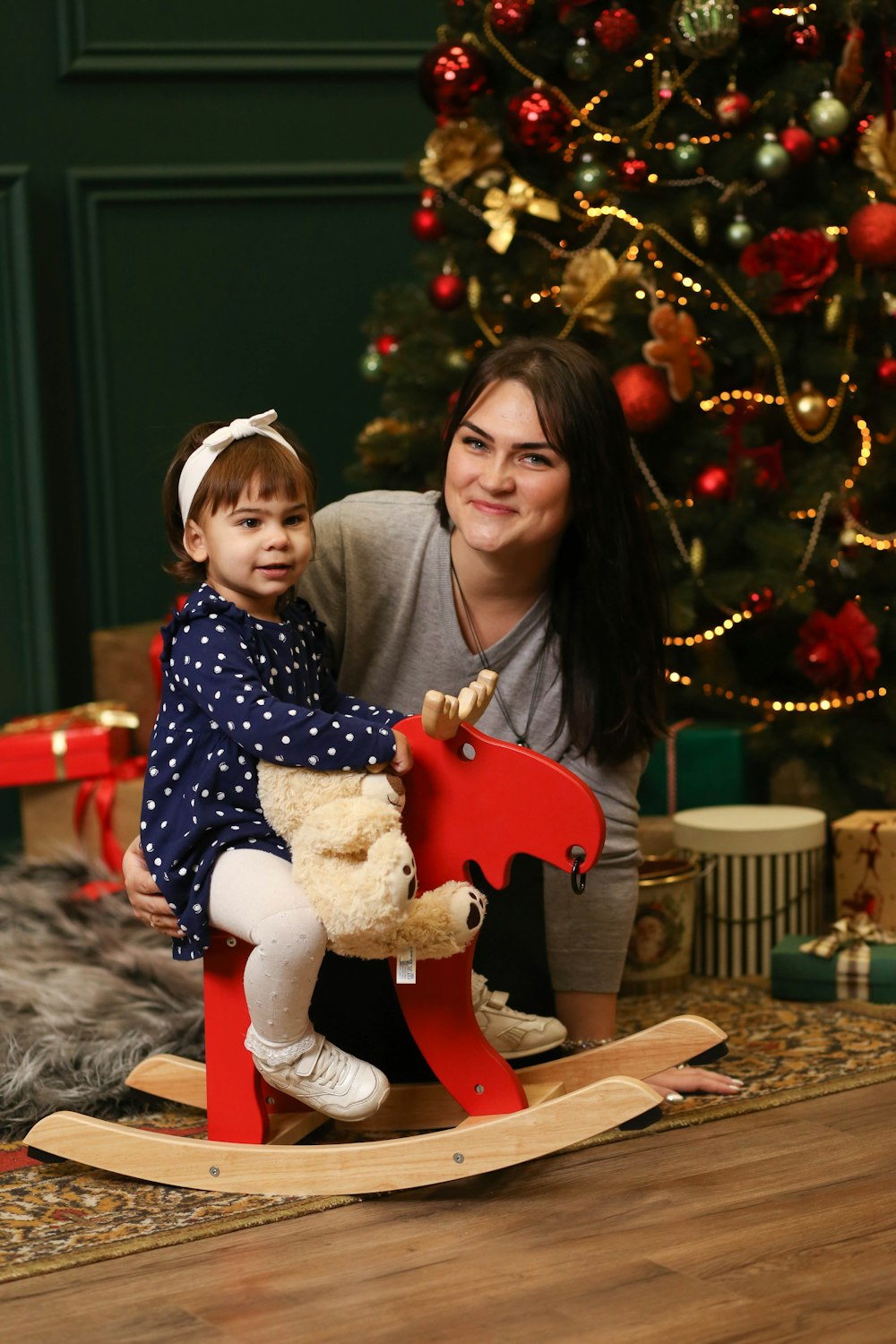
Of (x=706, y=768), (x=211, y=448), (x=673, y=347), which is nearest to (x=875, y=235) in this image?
(x=673, y=347)

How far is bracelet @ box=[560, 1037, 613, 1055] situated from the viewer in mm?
1847

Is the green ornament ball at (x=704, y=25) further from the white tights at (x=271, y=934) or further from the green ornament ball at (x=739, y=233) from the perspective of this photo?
the white tights at (x=271, y=934)

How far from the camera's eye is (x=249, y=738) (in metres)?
1.50

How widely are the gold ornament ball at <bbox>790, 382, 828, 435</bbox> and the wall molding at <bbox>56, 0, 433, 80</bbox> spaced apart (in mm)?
1298

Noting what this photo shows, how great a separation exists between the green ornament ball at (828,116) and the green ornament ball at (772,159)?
2.6 inches

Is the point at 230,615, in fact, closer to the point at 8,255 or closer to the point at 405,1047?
the point at 405,1047

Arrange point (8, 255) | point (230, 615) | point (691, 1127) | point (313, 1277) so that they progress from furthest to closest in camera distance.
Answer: point (8, 255), point (691, 1127), point (230, 615), point (313, 1277)

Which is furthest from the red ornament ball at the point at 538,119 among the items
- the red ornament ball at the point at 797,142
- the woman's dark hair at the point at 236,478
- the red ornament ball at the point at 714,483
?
the woman's dark hair at the point at 236,478

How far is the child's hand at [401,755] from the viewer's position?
152 centimetres

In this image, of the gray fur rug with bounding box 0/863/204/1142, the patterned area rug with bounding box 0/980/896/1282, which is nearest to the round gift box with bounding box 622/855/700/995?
the patterned area rug with bounding box 0/980/896/1282

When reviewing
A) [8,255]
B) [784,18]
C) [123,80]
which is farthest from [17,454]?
[784,18]

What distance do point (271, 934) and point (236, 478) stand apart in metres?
0.45

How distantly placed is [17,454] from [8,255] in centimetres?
38

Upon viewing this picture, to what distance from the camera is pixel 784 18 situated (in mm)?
2475
